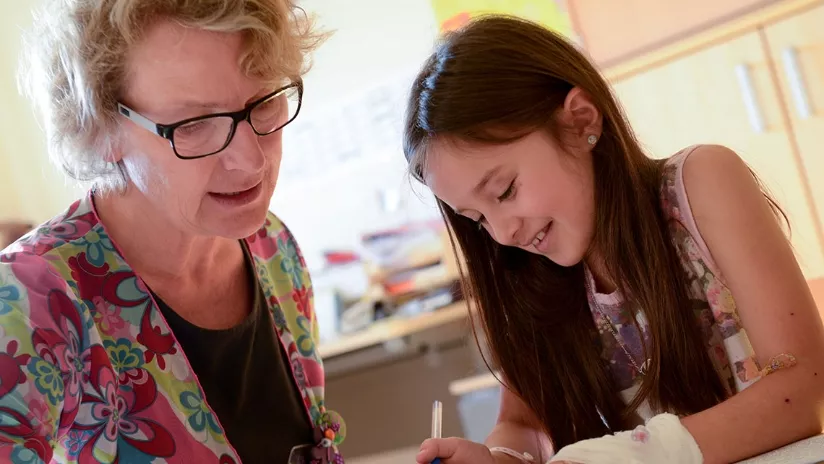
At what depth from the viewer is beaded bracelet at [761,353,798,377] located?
34.3 inches

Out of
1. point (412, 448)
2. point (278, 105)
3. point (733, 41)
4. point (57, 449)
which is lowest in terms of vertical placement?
point (412, 448)

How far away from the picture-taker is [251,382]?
1153 millimetres

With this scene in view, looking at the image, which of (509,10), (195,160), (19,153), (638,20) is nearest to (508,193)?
(195,160)

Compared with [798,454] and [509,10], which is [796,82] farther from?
[798,454]

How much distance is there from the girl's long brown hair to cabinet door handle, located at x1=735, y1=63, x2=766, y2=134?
1208 mm

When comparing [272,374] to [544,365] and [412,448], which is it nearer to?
[544,365]

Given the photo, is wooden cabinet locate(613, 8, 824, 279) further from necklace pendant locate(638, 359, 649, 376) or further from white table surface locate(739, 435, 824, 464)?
white table surface locate(739, 435, 824, 464)

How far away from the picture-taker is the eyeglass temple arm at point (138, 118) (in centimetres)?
98


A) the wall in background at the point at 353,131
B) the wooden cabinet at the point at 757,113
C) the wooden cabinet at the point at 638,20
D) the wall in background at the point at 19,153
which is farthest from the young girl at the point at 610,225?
the wall in background at the point at 19,153

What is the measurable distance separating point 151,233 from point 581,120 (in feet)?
1.88

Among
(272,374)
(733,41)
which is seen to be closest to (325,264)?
(733,41)

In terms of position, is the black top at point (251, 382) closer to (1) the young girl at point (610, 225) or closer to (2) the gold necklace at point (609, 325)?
(1) the young girl at point (610, 225)

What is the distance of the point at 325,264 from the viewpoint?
2.96 meters

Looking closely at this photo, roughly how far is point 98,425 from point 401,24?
2.16 meters
